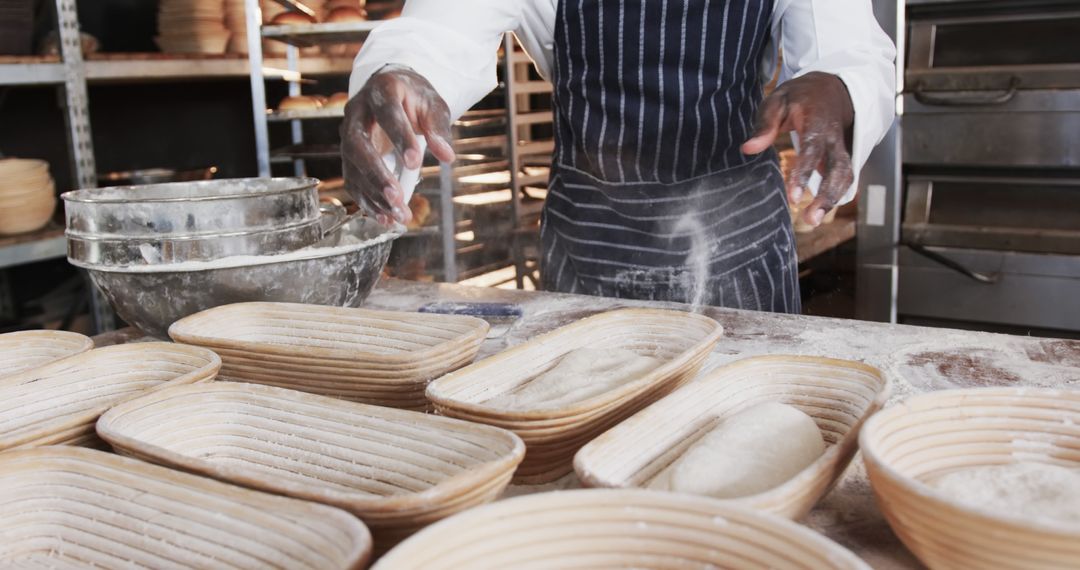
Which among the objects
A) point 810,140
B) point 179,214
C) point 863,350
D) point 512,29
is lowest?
point 863,350

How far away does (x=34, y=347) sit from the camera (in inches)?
54.2

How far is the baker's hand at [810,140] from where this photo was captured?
1.28 meters

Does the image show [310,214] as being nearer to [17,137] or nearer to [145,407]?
[145,407]

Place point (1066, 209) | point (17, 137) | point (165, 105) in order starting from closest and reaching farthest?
point (1066, 209) < point (17, 137) < point (165, 105)

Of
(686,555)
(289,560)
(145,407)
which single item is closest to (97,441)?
(145,407)

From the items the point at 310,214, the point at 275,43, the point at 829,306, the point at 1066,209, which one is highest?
the point at 275,43

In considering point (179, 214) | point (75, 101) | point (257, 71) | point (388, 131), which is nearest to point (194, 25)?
point (257, 71)

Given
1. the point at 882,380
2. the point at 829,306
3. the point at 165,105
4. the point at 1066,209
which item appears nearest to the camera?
the point at 882,380

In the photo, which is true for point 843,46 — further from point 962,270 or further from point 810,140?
point 962,270

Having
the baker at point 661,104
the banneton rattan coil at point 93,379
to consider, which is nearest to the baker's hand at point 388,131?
the baker at point 661,104

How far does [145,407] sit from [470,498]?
18.0 inches

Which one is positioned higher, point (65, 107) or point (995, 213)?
point (65, 107)

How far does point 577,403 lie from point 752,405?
0.24 meters

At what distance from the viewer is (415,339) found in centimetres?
131
